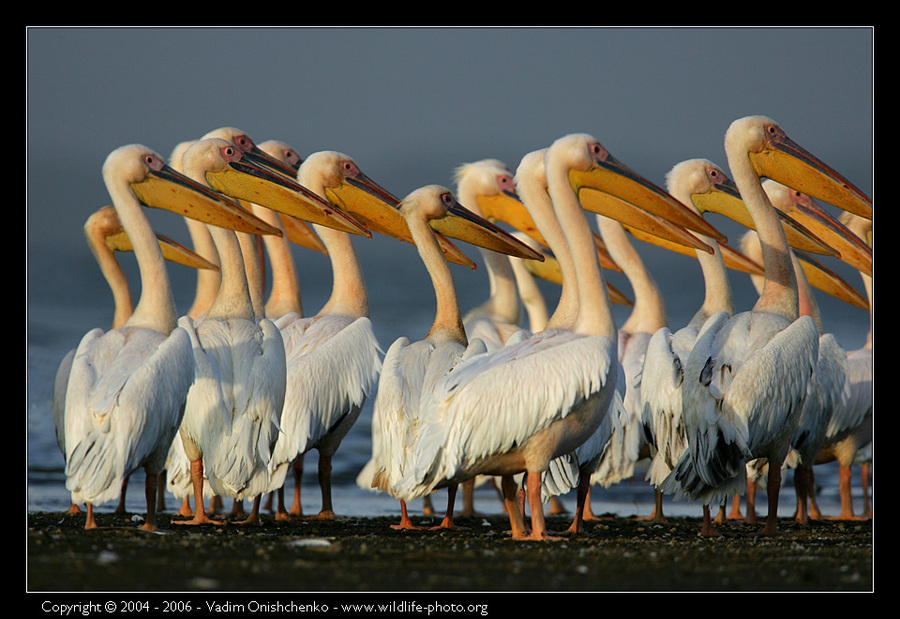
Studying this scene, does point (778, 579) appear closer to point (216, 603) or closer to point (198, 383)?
point (216, 603)

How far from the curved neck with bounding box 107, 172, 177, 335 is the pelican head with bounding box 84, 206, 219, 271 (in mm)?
1230

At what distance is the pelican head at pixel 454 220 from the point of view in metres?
8.39

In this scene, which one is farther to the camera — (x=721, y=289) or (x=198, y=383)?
Result: (x=721, y=289)

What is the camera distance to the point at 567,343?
21.1ft

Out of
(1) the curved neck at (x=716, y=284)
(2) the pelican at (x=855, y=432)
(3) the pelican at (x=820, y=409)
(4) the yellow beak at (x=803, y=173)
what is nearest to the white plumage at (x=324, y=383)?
(1) the curved neck at (x=716, y=284)

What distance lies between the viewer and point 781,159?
8773mm

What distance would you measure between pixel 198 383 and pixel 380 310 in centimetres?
1907

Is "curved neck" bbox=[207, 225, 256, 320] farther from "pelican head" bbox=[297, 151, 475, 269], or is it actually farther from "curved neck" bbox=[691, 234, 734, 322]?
"curved neck" bbox=[691, 234, 734, 322]

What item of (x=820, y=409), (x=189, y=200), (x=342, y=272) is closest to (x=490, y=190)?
(x=342, y=272)

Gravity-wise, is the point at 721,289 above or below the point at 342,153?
below

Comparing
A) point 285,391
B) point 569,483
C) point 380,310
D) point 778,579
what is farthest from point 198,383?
point 380,310

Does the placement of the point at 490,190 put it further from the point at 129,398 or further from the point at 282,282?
the point at 129,398

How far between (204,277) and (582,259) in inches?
183

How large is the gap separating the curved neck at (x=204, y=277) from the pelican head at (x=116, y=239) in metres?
0.20
